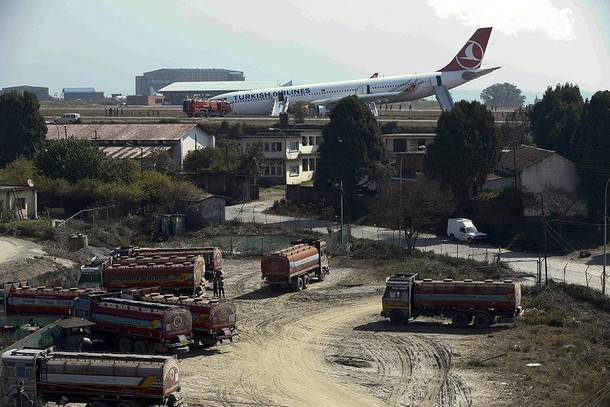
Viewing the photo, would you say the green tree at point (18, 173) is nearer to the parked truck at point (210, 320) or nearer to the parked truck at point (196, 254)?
the parked truck at point (196, 254)

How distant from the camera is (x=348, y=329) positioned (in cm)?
4047

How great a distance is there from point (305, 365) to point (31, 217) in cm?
3751

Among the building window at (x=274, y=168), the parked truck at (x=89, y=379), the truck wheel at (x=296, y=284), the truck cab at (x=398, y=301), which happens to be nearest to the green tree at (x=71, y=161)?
the building window at (x=274, y=168)

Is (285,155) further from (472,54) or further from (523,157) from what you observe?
(472,54)

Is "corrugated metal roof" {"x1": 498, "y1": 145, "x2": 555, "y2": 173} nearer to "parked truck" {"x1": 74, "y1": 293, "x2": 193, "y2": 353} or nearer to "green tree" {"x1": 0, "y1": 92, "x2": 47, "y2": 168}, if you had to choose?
"parked truck" {"x1": 74, "y1": 293, "x2": 193, "y2": 353}

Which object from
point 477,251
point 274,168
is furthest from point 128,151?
point 477,251

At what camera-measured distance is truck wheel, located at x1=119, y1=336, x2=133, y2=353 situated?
115 ft

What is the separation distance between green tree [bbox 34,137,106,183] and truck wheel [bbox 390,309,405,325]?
3889 cm

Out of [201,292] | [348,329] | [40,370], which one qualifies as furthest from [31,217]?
[40,370]

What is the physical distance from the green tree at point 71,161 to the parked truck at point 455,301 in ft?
128

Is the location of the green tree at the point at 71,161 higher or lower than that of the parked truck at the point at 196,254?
higher

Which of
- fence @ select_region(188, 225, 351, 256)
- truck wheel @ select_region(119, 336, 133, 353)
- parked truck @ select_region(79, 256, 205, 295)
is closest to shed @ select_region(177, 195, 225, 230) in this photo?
fence @ select_region(188, 225, 351, 256)

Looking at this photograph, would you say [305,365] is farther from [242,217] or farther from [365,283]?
[242,217]

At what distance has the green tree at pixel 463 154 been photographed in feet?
223
